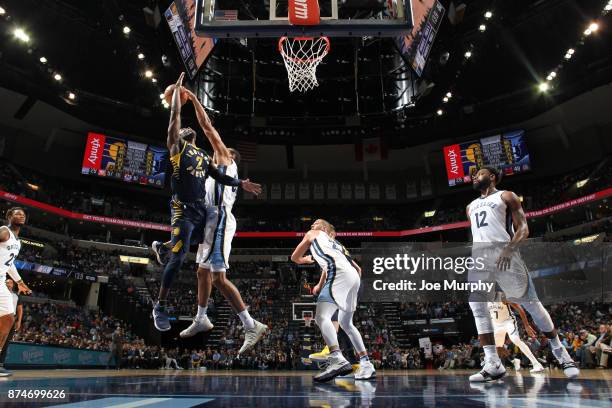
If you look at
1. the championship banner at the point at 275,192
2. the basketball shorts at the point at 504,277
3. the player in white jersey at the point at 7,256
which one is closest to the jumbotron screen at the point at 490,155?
the championship banner at the point at 275,192

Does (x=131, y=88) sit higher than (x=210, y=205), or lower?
higher

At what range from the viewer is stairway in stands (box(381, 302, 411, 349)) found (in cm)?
2506

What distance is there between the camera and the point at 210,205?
16.4 feet

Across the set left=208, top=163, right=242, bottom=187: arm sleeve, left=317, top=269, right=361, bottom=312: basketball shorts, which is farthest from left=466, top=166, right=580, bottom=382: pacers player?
left=208, top=163, right=242, bottom=187: arm sleeve

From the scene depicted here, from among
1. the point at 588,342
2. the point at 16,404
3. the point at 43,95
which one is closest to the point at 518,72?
the point at 588,342

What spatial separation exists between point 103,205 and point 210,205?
1302 inches

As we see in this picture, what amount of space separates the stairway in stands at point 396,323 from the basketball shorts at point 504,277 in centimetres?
2013

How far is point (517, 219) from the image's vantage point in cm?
555

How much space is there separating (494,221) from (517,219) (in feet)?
0.94

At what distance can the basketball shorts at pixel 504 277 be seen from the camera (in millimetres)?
5473

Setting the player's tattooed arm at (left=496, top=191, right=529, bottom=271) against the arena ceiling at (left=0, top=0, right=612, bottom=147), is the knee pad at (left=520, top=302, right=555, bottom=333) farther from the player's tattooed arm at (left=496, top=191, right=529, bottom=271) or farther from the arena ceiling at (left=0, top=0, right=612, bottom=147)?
the arena ceiling at (left=0, top=0, right=612, bottom=147)

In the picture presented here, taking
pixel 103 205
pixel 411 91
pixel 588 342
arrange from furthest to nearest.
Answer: pixel 103 205 < pixel 411 91 < pixel 588 342

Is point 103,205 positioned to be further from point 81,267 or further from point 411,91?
point 411,91

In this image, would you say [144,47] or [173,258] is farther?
[144,47]
